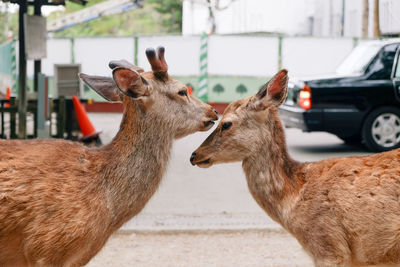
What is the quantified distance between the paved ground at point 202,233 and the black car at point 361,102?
9.03ft

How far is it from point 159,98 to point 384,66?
9016 millimetres

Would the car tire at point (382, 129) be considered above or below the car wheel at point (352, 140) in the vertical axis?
above

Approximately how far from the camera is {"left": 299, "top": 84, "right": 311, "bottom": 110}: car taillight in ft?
39.9

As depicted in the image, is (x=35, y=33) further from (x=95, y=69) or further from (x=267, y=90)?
(x=95, y=69)

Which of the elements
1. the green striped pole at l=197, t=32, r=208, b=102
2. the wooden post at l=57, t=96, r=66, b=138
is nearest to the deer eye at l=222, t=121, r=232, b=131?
the wooden post at l=57, t=96, r=66, b=138

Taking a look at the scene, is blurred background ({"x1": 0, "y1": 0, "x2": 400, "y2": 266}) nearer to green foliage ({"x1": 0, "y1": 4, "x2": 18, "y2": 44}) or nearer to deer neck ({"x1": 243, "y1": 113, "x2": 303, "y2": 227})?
deer neck ({"x1": 243, "y1": 113, "x2": 303, "y2": 227})

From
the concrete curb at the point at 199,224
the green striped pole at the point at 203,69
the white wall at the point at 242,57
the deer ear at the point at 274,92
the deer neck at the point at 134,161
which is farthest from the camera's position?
the white wall at the point at 242,57

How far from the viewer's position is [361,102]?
40.1ft

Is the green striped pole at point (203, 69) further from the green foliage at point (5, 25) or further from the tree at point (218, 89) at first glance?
the green foliage at point (5, 25)

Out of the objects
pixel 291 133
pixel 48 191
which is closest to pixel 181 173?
pixel 291 133

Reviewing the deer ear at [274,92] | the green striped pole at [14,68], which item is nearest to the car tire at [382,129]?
the deer ear at [274,92]

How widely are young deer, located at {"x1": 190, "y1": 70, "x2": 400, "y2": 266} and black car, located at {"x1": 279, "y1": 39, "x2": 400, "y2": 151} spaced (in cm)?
764

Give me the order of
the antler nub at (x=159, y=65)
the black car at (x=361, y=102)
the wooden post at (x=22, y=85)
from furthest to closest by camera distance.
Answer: the black car at (x=361, y=102) < the wooden post at (x=22, y=85) < the antler nub at (x=159, y=65)

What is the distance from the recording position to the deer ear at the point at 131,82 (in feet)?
12.9
